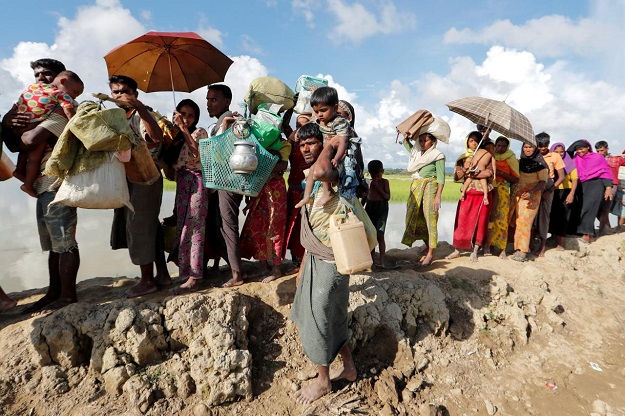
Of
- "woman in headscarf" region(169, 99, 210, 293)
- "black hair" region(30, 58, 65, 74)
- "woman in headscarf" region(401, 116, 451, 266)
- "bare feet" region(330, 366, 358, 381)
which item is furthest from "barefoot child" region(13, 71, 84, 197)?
"woman in headscarf" region(401, 116, 451, 266)

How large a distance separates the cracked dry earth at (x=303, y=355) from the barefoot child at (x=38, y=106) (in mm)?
1111

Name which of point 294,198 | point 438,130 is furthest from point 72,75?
point 438,130

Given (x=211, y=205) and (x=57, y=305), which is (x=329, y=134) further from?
(x=57, y=305)

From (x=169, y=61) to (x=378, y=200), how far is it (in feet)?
9.39

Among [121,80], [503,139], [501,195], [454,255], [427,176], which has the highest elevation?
[121,80]

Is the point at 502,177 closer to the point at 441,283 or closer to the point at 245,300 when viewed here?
the point at 441,283

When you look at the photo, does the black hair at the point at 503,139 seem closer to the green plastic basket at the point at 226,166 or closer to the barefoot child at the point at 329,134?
the barefoot child at the point at 329,134

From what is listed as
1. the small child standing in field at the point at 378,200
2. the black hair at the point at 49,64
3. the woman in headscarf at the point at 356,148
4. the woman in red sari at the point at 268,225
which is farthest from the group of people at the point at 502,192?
the black hair at the point at 49,64

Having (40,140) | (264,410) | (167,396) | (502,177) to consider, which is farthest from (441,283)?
(40,140)

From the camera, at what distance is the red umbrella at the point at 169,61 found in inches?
124

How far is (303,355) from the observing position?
283cm

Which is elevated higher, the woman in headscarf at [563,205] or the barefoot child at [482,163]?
the barefoot child at [482,163]

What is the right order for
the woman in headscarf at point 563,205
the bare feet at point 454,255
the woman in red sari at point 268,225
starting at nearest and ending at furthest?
the woman in red sari at point 268,225 < the bare feet at point 454,255 < the woman in headscarf at point 563,205

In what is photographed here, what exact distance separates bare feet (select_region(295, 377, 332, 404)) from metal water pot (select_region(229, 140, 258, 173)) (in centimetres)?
173
